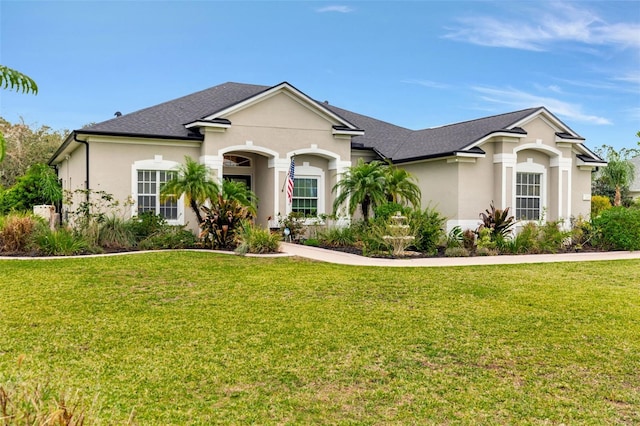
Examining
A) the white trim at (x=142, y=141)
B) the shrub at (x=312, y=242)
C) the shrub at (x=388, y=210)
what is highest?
the white trim at (x=142, y=141)

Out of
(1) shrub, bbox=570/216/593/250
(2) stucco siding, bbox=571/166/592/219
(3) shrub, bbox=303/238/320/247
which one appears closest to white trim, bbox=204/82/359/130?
(3) shrub, bbox=303/238/320/247

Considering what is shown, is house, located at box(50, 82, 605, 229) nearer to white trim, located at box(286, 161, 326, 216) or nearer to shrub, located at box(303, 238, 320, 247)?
white trim, located at box(286, 161, 326, 216)

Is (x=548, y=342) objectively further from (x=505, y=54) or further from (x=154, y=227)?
(x=505, y=54)

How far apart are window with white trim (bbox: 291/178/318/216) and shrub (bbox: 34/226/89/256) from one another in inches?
314

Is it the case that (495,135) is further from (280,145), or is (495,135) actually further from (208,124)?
(208,124)

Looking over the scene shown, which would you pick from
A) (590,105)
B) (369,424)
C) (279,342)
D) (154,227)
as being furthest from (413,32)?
(369,424)

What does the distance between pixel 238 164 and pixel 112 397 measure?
17.0 m

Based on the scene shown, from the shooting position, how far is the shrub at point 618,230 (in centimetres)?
1833

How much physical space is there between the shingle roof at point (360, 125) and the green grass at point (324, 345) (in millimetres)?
7975

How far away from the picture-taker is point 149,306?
878cm

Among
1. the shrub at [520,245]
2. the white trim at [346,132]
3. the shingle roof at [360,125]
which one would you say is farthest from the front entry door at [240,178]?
the shrub at [520,245]

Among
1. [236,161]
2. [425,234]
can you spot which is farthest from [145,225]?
[425,234]

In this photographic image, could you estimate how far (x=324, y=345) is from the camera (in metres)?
6.84

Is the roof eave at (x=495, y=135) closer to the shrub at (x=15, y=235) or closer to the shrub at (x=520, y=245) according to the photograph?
the shrub at (x=520, y=245)
